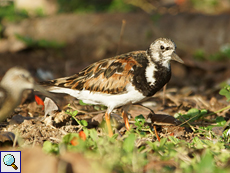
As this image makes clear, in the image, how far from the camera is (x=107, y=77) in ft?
14.5

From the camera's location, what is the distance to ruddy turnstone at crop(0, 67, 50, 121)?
159 inches

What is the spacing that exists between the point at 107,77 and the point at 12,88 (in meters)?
1.22

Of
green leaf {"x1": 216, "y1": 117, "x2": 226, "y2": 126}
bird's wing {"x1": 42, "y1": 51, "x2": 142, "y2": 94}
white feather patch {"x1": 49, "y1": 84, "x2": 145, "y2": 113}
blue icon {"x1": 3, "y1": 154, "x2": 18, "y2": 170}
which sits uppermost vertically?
bird's wing {"x1": 42, "y1": 51, "x2": 142, "y2": 94}

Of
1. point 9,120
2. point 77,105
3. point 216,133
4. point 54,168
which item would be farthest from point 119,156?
point 77,105

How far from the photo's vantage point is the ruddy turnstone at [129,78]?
4195mm

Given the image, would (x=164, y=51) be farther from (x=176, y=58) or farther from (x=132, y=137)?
(x=132, y=137)

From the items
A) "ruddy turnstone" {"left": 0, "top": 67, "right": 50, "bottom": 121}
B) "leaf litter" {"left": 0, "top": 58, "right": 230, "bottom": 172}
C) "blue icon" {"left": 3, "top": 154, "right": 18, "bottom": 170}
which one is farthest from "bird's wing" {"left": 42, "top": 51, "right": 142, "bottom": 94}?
"blue icon" {"left": 3, "top": 154, "right": 18, "bottom": 170}

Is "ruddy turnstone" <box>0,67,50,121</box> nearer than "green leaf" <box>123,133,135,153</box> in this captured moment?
No

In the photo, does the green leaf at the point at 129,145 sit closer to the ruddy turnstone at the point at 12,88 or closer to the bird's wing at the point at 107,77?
the bird's wing at the point at 107,77

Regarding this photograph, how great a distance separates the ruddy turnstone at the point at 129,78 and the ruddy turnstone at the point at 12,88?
749mm

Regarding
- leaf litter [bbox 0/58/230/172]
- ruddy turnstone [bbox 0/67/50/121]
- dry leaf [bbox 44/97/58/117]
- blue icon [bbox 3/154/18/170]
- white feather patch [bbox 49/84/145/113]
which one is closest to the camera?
leaf litter [bbox 0/58/230/172]

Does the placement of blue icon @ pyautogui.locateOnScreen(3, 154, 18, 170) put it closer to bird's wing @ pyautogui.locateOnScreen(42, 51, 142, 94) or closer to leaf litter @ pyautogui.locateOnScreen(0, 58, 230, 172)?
leaf litter @ pyautogui.locateOnScreen(0, 58, 230, 172)

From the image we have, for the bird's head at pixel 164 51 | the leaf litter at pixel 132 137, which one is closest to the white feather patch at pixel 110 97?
the leaf litter at pixel 132 137

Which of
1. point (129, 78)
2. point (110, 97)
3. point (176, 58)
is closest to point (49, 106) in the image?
point (110, 97)
